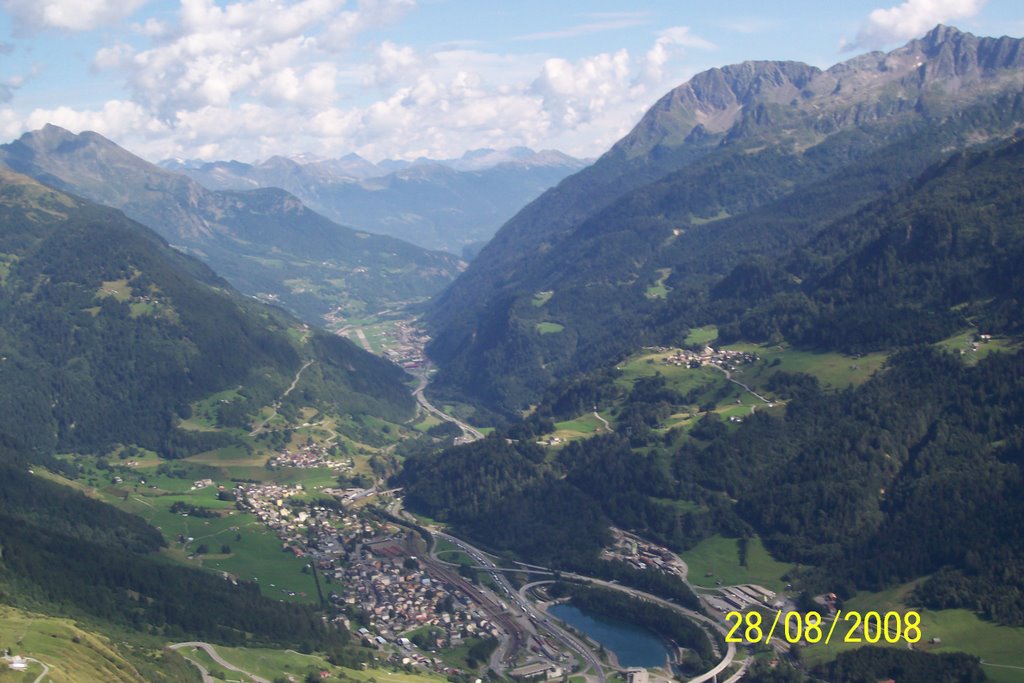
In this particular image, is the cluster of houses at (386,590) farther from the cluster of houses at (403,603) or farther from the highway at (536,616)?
the highway at (536,616)

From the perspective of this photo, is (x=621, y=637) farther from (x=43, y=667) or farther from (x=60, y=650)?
(x=43, y=667)

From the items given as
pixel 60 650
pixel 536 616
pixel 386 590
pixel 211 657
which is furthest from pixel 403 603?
pixel 60 650

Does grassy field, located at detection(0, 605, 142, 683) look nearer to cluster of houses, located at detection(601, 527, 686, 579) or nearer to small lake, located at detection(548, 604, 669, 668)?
small lake, located at detection(548, 604, 669, 668)

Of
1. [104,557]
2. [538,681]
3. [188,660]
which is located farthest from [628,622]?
[104,557]

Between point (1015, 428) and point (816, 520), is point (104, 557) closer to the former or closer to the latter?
point (816, 520)

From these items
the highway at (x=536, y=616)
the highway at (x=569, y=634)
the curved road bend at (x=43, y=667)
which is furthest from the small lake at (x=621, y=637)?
the curved road bend at (x=43, y=667)

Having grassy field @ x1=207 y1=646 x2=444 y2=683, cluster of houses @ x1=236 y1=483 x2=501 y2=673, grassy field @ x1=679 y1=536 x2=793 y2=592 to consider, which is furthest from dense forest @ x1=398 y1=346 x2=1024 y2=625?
grassy field @ x1=207 y1=646 x2=444 y2=683
